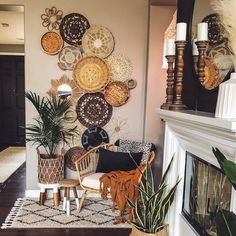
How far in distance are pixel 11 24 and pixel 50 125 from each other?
9.08 feet

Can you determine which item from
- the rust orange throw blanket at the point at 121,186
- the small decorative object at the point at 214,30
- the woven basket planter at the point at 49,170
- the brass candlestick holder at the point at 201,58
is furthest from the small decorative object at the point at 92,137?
the small decorative object at the point at 214,30

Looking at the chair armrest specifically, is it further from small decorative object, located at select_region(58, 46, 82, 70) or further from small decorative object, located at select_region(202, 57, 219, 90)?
small decorative object, located at select_region(202, 57, 219, 90)

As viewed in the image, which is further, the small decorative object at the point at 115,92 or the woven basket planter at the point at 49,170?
the small decorative object at the point at 115,92

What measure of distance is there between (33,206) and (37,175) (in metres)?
0.45

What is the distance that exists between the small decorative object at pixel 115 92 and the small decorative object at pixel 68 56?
538 mm

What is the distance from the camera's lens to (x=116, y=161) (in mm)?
3268

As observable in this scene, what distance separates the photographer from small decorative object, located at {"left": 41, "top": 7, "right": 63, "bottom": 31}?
11.7 ft

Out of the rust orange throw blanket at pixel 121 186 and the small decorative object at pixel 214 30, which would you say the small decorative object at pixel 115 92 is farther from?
the small decorative object at pixel 214 30

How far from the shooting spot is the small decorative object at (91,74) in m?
3.62

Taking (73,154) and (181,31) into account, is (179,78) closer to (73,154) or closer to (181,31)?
(181,31)

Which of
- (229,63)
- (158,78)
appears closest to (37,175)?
(158,78)

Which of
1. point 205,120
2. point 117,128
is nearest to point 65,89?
point 117,128

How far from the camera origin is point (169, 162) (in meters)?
2.23

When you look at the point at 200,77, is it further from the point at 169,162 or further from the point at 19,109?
the point at 19,109
